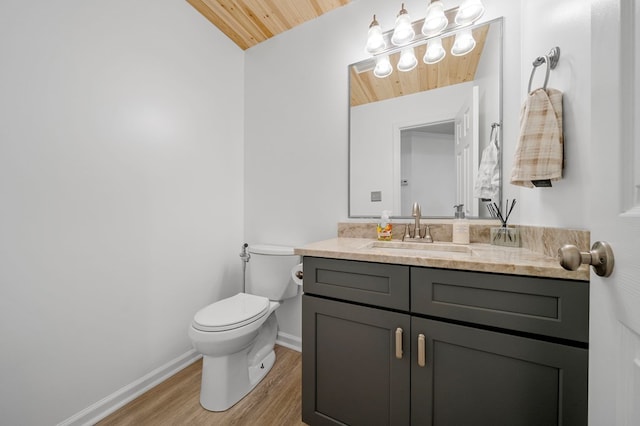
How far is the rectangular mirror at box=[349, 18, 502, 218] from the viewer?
128 centimetres

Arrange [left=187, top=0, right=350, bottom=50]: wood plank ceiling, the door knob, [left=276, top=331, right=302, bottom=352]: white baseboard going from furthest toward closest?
1. [left=276, top=331, right=302, bottom=352]: white baseboard
2. [left=187, top=0, right=350, bottom=50]: wood plank ceiling
3. the door knob

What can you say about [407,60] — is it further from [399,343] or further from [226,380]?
[226,380]

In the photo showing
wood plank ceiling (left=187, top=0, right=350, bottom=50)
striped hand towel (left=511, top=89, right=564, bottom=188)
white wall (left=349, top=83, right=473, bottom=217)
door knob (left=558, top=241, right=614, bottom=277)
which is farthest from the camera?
wood plank ceiling (left=187, top=0, right=350, bottom=50)

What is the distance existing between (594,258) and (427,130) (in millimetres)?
1135

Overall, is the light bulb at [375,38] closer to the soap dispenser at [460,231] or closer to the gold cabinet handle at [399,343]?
the soap dispenser at [460,231]

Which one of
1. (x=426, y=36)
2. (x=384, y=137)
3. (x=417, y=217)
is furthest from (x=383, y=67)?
(x=417, y=217)

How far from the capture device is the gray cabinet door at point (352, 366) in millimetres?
922

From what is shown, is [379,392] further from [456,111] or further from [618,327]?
[456,111]

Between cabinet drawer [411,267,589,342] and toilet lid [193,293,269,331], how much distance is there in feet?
2.90

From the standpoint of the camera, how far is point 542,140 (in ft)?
2.80

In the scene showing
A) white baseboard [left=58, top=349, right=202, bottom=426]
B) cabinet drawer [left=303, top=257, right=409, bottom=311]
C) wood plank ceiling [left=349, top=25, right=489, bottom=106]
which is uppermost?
wood plank ceiling [left=349, top=25, right=489, bottom=106]

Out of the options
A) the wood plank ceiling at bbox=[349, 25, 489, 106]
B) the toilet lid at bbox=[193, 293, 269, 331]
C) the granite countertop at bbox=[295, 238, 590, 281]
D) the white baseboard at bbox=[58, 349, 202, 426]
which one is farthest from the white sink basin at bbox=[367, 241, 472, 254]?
the white baseboard at bbox=[58, 349, 202, 426]

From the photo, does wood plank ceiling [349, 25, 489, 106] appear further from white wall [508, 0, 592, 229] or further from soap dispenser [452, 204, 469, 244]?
soap dispenser [452, 204, 469, 244]

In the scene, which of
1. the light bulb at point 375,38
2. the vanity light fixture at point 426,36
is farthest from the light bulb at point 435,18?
the light bulb at point 375,38
